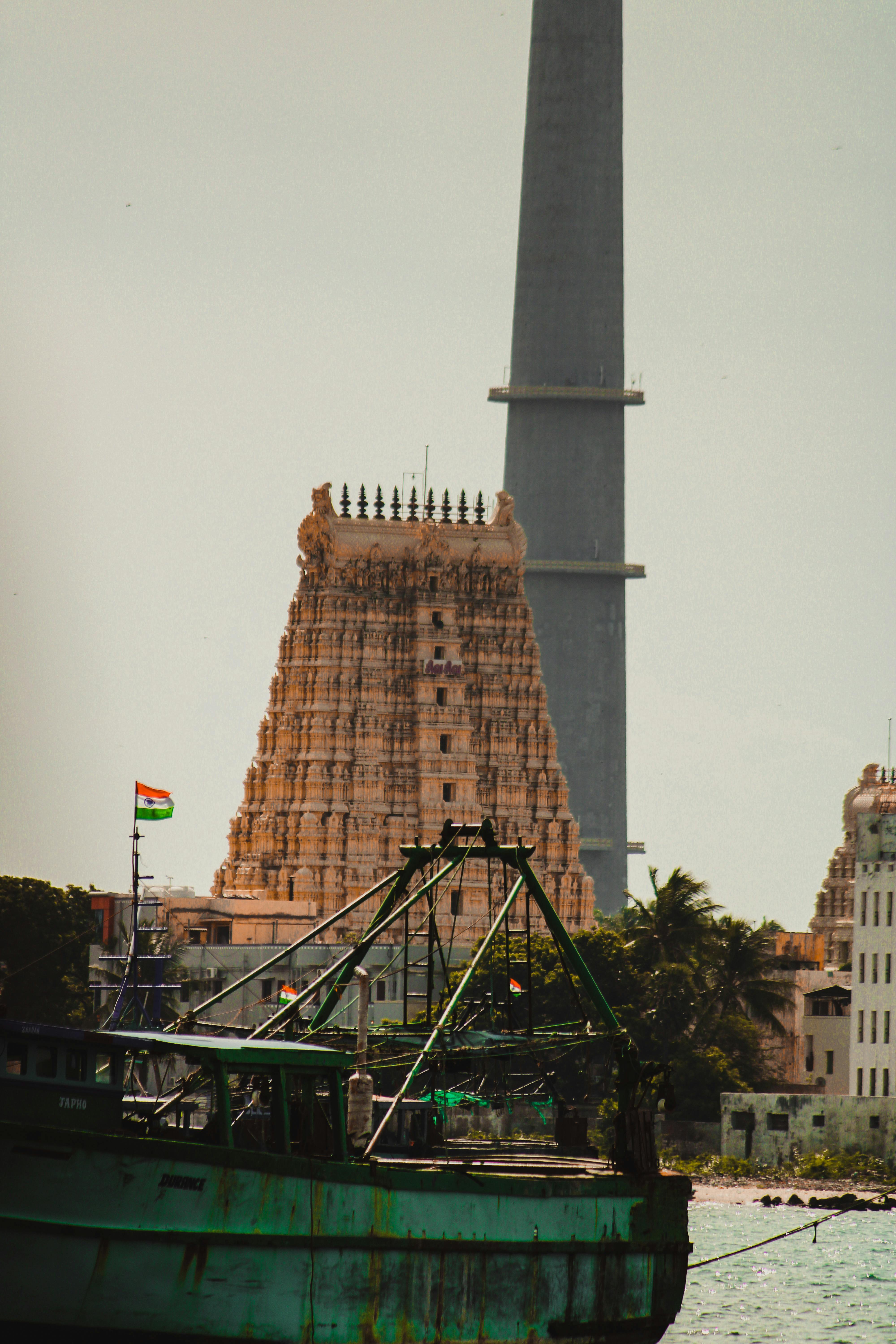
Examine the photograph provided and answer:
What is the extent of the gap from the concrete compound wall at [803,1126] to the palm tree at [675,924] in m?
13.7

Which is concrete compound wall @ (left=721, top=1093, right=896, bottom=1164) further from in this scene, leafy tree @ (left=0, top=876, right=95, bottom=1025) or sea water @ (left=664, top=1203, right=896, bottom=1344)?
leafy tree @ (left=0, top=876, right=95, bottom=1025)

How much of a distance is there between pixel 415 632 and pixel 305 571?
285 inches

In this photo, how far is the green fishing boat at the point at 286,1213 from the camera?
127ft

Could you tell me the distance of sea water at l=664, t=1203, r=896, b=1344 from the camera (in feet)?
205

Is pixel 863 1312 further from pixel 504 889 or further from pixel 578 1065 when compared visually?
pixel 578 1065

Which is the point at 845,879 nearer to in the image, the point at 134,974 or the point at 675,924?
the point at 675,924

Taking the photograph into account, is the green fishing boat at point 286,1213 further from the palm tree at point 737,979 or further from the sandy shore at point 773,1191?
the palm tree at point 737,979

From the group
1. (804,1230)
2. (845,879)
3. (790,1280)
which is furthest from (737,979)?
(845,879)

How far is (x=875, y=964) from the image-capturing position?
104 metres

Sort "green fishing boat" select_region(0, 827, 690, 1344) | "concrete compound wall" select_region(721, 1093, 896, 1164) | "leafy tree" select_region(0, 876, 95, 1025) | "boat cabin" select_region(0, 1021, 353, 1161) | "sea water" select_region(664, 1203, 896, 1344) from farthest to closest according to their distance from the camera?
"leafy tree" select_region(0, 876, 95, 1025) → "concrete compound wall" select_region(721, 1093, 896, 1164) → "sea water" select_region(664, 1203, 896, 1344) → "boat cabin" select_region(0, 1021, 353, 1161) → "green fishing boat" select_region(0, 827, 690, 1344)

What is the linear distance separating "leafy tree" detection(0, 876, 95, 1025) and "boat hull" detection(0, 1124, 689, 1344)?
5841 centimetres

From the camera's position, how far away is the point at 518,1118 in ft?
355

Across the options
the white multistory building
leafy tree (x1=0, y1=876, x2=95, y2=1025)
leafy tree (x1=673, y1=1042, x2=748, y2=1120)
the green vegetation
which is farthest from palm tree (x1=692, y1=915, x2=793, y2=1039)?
leafy tree (x1=0, y1=876, x2=95, y2=1025)

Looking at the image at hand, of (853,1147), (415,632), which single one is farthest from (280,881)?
(853,1147)
